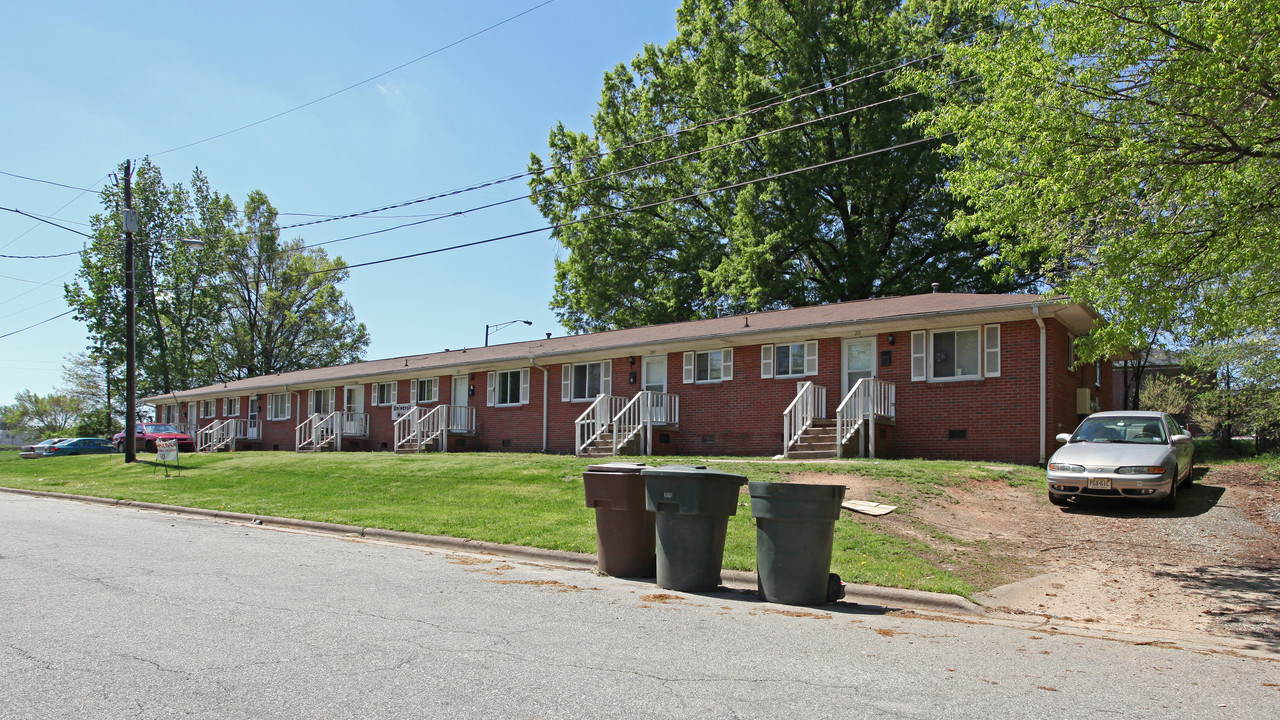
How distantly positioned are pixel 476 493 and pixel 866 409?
8.27m

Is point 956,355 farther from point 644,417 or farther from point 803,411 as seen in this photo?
point 644,417

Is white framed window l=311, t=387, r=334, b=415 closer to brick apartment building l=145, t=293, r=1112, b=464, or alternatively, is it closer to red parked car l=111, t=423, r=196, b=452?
brick apartment building l=145, t=293, r=1112, b=464

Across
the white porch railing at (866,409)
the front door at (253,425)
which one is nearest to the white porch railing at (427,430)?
the front door at (253,425)

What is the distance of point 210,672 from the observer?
177 inches

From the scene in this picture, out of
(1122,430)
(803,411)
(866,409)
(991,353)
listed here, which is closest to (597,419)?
(803,411)

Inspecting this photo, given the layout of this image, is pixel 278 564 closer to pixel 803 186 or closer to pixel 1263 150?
pixel 1263 150

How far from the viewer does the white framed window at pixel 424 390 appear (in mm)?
29234

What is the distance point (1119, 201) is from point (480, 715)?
912 cm

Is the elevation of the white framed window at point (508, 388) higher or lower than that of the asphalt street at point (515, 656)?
higher

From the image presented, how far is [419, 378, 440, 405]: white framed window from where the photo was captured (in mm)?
29234

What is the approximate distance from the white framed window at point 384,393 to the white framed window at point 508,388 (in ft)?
17.8

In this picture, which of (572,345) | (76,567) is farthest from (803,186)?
(76,567)

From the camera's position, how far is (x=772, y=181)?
3111 cm

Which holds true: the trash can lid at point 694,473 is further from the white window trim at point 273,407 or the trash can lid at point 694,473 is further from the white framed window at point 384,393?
the white window trim at point 273,407
